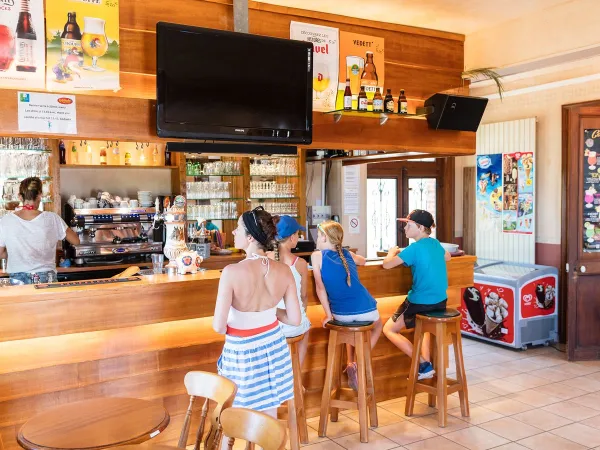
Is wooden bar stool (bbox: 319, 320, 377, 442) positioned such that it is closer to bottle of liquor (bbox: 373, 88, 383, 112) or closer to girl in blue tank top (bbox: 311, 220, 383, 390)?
girl in blue tank top (bbox: 311, 220, 383, 390)

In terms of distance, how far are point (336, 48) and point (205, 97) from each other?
1305 mm

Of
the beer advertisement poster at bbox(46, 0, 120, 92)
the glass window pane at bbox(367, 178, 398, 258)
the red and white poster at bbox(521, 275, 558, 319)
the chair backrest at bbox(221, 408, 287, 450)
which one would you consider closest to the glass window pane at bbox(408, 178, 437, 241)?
the glass window pane at bbox(367, 178, 398, 258)

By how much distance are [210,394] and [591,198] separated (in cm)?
509

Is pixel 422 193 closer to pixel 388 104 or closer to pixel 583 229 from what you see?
pixel 583 229

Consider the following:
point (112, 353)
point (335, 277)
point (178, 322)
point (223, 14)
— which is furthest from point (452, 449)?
point (223, 14)

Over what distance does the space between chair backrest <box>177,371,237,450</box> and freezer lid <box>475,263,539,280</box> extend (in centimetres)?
468

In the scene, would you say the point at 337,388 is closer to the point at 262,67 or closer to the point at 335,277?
the point at 335,277

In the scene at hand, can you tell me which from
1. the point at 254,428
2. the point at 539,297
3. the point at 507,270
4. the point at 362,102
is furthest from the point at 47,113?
the point at 539,297

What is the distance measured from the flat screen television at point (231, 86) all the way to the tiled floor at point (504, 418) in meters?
2.15

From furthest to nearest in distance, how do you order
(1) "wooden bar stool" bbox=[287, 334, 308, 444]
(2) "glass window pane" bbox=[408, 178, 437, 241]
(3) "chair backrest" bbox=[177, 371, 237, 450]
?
(2) "glass window pane" bbox=[408, 178, 437, 241] → (1) "wooden bar stool" bbox=[287, 334, 308, 444] → (3) "chair backrest" bbox=[177, 371, 237, 450]

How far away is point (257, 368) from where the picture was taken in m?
3.22

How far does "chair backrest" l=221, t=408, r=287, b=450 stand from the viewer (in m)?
2.14

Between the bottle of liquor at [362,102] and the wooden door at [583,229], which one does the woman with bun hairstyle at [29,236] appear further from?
the wooden door at [583,229]

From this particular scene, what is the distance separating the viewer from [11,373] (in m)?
3.58
